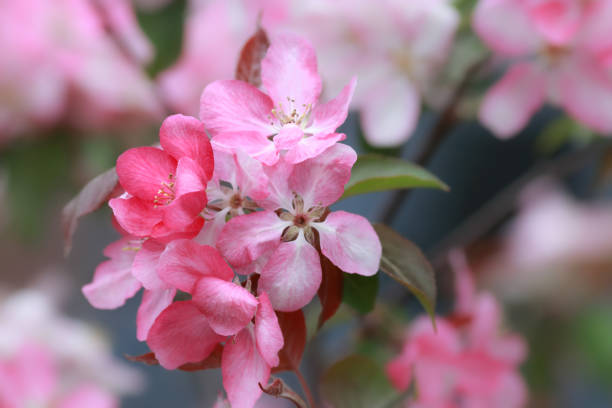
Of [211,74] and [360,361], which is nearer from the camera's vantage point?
[360,361]

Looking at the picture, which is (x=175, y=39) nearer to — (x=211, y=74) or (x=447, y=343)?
(x=211, y=74)

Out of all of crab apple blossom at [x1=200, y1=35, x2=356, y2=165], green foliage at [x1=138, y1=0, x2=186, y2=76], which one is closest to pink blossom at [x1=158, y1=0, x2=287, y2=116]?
green foliage at [x1=138, y1=0, x2=186, y2=76]

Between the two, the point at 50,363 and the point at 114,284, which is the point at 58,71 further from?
the point at 114,284

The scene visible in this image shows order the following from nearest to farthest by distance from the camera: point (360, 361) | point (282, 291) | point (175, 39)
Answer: point (282, 291)
point (360, 361)
point (175, 39)

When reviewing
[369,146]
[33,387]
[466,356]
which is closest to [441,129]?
[369,146]

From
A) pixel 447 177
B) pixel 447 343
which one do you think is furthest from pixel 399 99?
pixel 447 177

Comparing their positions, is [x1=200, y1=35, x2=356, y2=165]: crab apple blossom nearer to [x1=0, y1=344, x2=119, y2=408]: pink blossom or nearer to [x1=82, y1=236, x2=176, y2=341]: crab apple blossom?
[x1=82, y1=236, x2=176, y2=341]: crab apple blossom

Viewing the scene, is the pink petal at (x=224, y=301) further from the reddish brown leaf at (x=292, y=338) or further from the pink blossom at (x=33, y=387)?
the pink blossom at (x=33, y=387)
